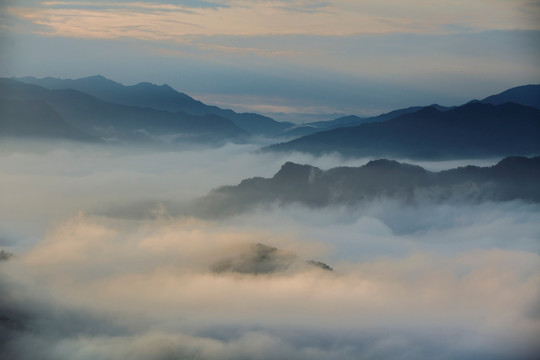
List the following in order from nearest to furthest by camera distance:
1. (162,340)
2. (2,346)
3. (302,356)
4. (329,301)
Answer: (2,346) < (162,340) < (302,356) < (329,301)

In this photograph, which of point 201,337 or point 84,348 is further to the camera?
point 201,337

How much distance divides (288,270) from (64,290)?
6729 cm

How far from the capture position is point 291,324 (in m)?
182

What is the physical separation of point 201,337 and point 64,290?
144 ft

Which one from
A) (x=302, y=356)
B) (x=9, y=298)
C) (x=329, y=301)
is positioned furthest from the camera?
(x=329, y=301)

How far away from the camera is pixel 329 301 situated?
192 metres

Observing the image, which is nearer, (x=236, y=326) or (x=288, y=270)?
(x=288, y=270)

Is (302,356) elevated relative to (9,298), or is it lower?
lower

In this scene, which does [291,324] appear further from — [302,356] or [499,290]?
[499,290]

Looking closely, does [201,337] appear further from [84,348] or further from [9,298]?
[9,298]

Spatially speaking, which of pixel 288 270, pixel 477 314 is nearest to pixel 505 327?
pixel 477 314

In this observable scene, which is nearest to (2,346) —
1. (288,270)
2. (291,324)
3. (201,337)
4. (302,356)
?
(201,337)

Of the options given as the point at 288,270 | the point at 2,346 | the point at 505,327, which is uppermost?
the point at 288,270

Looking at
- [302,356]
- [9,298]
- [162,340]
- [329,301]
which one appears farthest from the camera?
[329,301]
